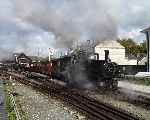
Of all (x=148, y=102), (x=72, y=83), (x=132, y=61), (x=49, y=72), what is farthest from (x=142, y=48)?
(x=148, y=102)

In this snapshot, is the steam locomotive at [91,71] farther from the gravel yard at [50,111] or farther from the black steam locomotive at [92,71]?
the gravel yard at [50,111]

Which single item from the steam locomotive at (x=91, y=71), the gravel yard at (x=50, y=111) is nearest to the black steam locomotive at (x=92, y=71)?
the steam locomotive at (x=91, y=71)

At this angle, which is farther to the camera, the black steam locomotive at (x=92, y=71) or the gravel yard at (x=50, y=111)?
the black steam locomotive at (x=92, y=71)

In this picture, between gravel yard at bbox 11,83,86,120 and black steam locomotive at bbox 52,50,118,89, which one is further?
black steam locomotive at bbox 52,50,118,89

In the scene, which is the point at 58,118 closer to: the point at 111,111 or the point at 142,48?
the point at 111,111

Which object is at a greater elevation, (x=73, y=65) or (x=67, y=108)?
(x=73, y=65)

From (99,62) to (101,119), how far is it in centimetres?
1228

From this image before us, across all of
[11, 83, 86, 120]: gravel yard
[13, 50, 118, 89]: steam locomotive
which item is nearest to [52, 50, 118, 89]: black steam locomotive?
[13, 50, 118, 89]: steam locomotive

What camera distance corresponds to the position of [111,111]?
14.1 metres

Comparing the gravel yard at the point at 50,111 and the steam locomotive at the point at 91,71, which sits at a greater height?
the steam locomotive at the point at 91,71

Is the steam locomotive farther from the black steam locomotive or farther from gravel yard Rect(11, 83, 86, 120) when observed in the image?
gravel yard Rect(11, 83, 86, 120)

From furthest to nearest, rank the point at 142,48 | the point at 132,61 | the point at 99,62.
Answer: the point at 142,48 → the point at 132,61 → the point at 99,62

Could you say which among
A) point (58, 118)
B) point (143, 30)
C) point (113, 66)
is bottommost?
point (58, 118)

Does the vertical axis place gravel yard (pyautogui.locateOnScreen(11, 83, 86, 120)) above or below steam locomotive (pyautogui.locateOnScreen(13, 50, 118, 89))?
below
